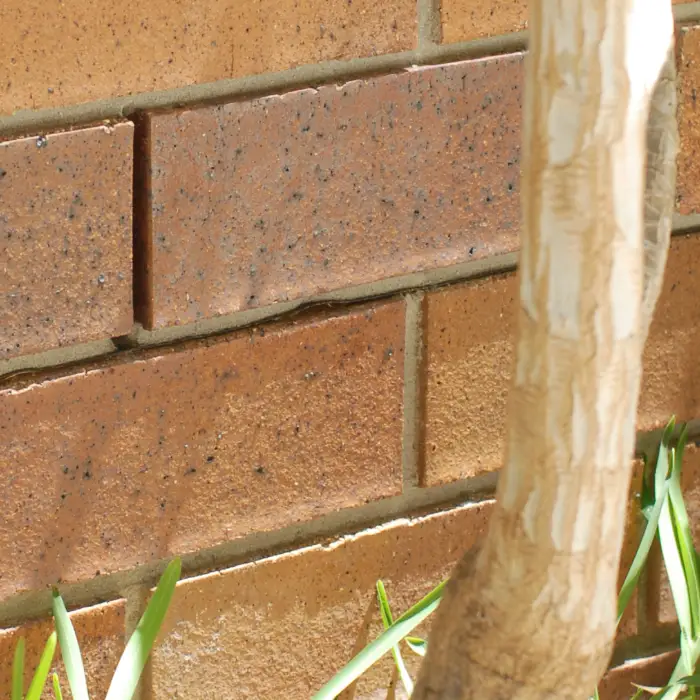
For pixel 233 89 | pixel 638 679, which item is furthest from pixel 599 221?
pixel 638 679

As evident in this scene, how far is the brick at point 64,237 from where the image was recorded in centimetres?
84

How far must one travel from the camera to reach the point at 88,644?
978 millimetres

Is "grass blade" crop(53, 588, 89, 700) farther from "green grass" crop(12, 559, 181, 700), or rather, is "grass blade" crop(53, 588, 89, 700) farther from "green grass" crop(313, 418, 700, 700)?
"green grass" crop(313, 418, 700, 700)

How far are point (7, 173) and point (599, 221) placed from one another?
16.3 inches

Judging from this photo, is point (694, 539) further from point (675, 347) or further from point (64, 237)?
point (64, 237)

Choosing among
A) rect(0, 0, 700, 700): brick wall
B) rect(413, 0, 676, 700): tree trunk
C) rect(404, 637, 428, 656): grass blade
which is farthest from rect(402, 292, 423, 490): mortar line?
rect(413, 0, 676, 700): tree trunk

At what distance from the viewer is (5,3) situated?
2.65 feet

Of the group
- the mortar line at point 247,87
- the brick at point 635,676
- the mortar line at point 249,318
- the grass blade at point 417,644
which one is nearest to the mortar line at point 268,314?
the mortar line at point 249,318

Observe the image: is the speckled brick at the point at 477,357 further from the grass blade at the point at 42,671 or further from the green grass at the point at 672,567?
the grass blade at the point at 42,671

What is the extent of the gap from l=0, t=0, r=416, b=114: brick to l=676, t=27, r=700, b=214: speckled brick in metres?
0.25

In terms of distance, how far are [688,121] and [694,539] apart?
15.0 inches

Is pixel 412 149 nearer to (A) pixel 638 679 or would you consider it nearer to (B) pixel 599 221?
(B) pixel 599 221

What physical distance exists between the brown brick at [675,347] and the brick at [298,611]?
176 mm

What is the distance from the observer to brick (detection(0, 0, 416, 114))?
827mm
